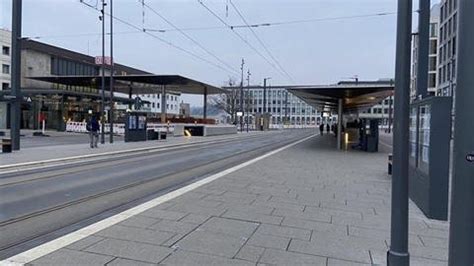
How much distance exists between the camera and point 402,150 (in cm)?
450

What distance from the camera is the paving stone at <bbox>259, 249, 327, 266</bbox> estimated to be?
5258 mm

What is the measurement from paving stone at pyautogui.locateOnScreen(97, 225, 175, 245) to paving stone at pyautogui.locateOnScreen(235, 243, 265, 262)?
3.54ft

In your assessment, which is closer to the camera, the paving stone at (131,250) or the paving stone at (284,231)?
the paving stone at (131,250)

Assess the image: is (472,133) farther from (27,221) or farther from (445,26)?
(445,26)

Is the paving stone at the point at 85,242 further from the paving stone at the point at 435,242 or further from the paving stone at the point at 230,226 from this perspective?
the paving stone at the point at 435,242

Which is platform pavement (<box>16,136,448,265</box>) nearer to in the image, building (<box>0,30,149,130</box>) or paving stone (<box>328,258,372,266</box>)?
paving stone (<box>328,258,372,266</box>)

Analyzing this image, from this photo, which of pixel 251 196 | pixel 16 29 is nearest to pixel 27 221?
pixel 251 196

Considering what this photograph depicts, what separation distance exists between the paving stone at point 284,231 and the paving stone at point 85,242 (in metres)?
2.27

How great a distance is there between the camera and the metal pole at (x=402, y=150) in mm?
4504

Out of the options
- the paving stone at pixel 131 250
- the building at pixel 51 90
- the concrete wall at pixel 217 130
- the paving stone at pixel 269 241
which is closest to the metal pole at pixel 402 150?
the paving stone at pixel 269 241

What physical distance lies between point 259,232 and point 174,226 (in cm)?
126

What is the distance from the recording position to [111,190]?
10383mm

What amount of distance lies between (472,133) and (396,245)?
5.66 ft

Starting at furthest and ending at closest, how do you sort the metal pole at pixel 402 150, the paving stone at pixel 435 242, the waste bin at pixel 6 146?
the waste bin at pixel 6 146 < the paving stone at pixel 435 242 < the metal pole at pixel 402 150
